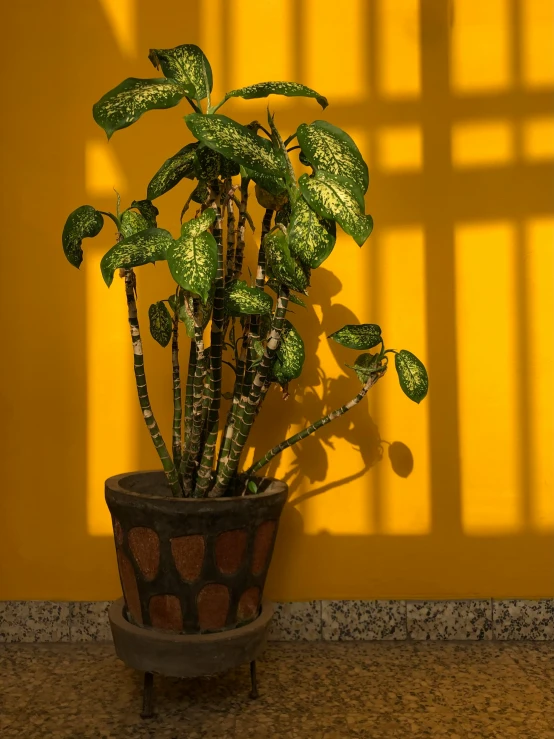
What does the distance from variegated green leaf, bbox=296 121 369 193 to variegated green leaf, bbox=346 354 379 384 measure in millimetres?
470

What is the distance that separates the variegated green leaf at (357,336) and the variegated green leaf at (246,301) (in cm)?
26

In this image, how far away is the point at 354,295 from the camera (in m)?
1.86

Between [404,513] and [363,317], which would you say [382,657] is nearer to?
[404,513]

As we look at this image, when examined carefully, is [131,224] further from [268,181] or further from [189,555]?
[189,555]

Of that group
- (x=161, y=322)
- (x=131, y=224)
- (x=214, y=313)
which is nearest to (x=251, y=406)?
(x=214, y=313)

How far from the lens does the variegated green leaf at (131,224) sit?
1328 mm

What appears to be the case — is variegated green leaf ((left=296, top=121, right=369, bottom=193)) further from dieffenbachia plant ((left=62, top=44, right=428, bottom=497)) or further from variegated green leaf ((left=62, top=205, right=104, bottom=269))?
variegated green leaf ((left=62, top=205, right=104, bottom=269))

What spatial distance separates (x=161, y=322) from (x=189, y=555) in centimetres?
52

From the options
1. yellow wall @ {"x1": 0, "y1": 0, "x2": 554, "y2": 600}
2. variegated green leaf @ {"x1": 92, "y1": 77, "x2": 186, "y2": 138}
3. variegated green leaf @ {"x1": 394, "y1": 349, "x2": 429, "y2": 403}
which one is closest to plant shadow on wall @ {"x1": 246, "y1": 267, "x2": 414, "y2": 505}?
yellow wall @ {"x1": 0, "y1": 0, "x2": 554, "y2": 600}

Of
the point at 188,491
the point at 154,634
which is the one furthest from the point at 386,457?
the point at 154,634

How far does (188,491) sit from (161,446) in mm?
120

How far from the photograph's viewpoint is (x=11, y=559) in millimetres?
1828

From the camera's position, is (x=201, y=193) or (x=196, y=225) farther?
(x=201, y=193)

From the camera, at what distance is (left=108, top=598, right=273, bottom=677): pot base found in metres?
1.33
